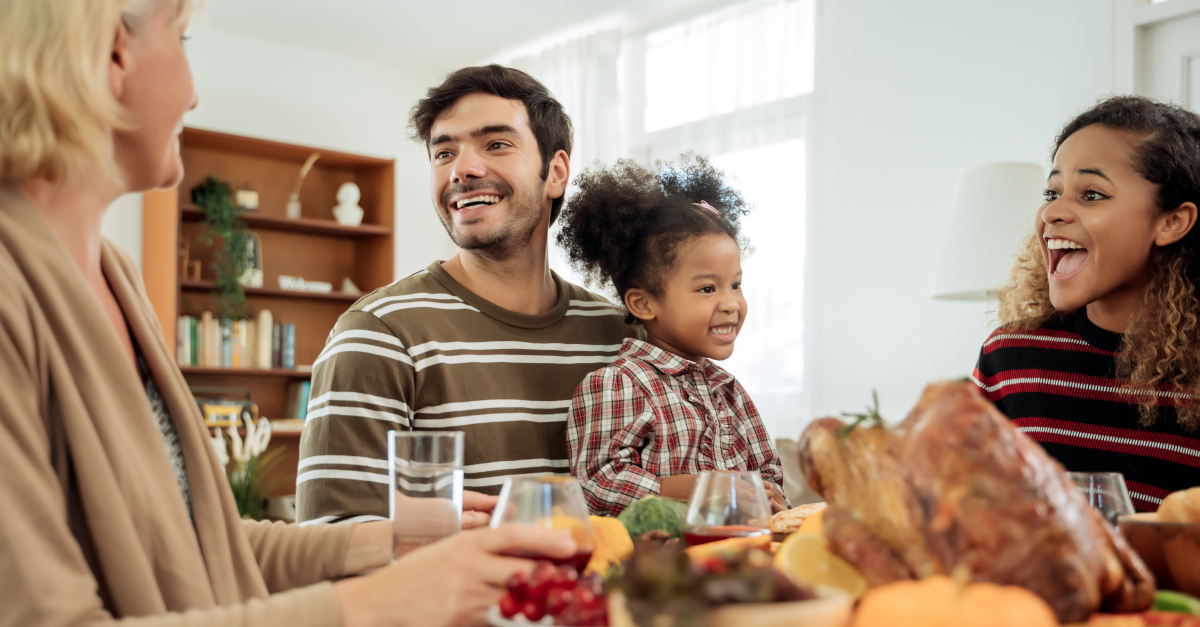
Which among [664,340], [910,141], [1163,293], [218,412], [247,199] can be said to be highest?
[910,141]

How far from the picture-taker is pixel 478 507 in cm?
131

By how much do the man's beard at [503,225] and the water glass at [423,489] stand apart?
1050 mm

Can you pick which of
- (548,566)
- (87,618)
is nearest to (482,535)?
(548,566)

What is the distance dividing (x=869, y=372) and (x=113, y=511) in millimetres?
4036

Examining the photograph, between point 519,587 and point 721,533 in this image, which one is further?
point 721,533

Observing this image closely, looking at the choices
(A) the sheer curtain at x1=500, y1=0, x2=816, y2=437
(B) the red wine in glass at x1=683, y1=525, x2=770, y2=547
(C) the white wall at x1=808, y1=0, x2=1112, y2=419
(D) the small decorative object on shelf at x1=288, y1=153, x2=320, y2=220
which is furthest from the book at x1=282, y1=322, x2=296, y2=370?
(B) the red wine in glass at x1=683, y1=525, x2=770, y2=547

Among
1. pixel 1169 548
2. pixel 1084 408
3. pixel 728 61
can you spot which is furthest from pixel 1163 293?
pixel 728 61

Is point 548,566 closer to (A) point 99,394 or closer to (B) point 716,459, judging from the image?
(A) point 99,394

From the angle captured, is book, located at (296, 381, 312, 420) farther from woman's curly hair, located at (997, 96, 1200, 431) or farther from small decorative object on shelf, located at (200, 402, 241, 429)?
woman's curly hair, located at (997, 96, 1200, 431)

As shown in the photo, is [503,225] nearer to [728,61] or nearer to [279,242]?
[728,61]

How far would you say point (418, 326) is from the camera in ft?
5.90

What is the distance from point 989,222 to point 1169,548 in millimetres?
2717

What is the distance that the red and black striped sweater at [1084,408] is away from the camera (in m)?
1.67

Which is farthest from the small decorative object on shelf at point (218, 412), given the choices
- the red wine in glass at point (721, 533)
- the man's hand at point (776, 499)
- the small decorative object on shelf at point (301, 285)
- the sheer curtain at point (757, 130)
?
the red wine in glass at point (721, 533)
